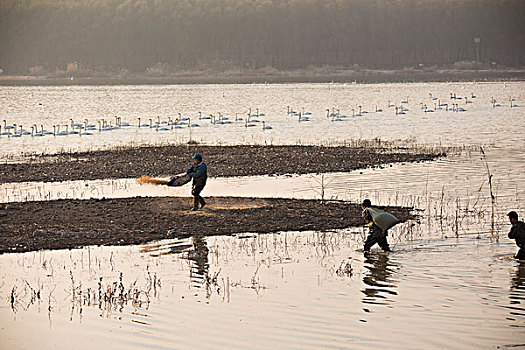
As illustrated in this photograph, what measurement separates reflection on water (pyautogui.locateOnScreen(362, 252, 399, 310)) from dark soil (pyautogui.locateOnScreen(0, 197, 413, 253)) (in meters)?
2.98

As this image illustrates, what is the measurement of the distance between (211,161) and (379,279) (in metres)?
16.3

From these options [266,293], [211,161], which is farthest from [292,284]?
[211,161]

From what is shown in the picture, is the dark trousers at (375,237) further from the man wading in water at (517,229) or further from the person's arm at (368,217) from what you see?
the man wading in water at (517,229)

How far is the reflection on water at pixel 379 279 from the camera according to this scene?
40.0 feet

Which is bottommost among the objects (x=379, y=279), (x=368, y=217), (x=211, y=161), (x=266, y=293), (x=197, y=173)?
(x=266, y=293)

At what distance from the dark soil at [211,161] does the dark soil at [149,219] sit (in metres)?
5.95

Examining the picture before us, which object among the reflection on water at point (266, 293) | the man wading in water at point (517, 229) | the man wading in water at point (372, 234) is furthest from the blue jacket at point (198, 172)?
the man wading in water at point (517, 229)

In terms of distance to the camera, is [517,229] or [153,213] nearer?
[517,229]

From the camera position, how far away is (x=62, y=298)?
12.6 meters

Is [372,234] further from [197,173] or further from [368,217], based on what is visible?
[197,173]

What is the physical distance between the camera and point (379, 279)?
13242 millimetres

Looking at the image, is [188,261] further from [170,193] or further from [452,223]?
[170,193]

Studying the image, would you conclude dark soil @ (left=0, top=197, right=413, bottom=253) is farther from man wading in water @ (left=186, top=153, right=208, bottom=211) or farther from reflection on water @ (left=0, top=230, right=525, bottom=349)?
reflection on water @ (left=0, top=230, right=525, bottom=349)

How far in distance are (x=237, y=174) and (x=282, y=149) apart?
6.82 m
